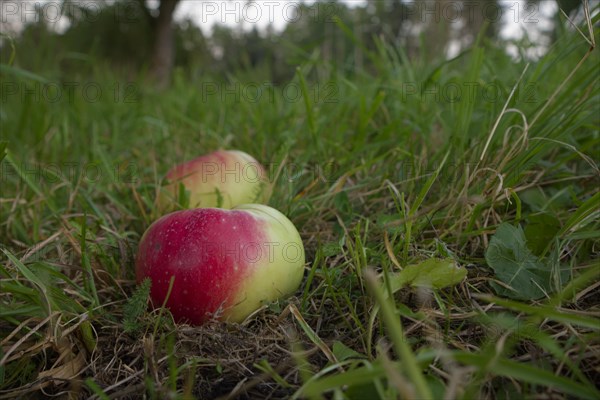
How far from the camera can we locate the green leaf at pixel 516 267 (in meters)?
0.94

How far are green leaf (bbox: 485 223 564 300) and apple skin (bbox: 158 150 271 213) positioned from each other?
74 cm

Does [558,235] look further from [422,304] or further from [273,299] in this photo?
[273,299]

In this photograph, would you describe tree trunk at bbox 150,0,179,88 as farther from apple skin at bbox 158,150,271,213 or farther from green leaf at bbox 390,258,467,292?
green leaf at bbox 390,258,467,292

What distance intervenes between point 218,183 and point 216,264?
51 cm

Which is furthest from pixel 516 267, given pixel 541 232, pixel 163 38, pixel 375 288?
pixel 163 38

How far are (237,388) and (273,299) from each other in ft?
0.93

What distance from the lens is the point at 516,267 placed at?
3.20 feet

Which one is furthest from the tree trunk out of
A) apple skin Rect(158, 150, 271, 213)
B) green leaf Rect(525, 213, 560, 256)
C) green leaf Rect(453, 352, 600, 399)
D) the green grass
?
green leaf Rect(453, 352, 600, 399)

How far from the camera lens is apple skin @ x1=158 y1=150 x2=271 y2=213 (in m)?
1.43

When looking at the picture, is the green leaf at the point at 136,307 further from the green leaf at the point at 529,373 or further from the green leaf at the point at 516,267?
the green leaf at the point at 516,267

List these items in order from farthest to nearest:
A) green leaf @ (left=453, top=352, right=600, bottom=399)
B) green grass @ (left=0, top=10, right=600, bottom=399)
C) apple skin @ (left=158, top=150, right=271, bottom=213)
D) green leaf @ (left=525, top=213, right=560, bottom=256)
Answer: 1. apple skin @ (left=158, top=150, right=271, bottom=213)
2. green leaf @ (left=525, top=213, right=560, bottom=256)
3. green grass @ (left=0, top=10, right=600, bottom=399)
4. green leaf @ (left=453, top=352, right=600, bottom=399)

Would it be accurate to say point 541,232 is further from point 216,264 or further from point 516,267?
point 216,264

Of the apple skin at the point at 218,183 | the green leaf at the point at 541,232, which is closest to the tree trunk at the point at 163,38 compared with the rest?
the apple skin at the point at 218,183

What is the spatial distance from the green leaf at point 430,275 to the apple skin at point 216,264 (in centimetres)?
27
